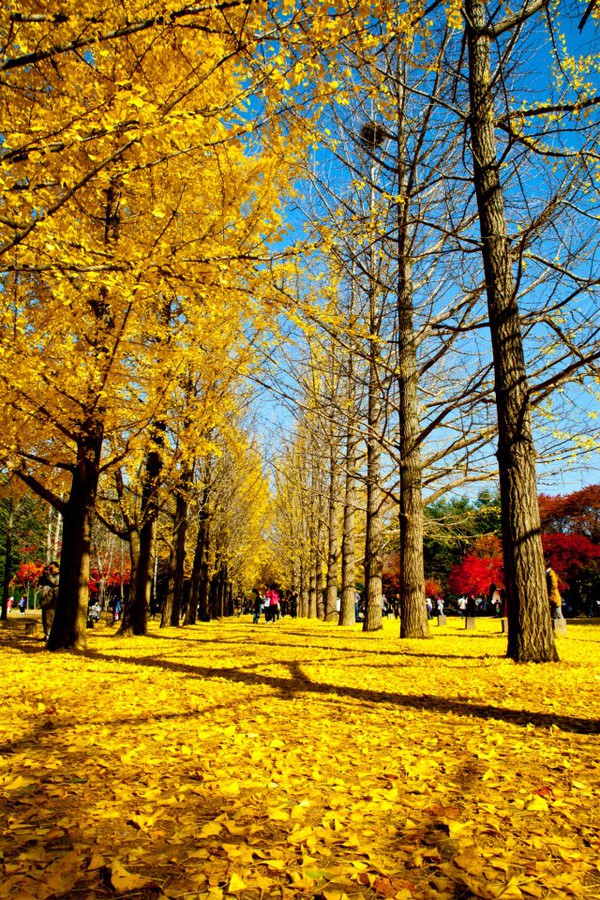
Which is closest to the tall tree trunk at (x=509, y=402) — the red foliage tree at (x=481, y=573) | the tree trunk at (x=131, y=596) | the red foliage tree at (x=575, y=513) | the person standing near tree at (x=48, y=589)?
the person standing near tree at (x=48, y=589)

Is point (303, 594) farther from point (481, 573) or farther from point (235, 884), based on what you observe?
point (235, 884)

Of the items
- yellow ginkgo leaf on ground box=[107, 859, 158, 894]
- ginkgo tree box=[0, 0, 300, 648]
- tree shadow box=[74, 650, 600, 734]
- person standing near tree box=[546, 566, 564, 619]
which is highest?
ginkgo tree box=[0, 0, 300, 648]

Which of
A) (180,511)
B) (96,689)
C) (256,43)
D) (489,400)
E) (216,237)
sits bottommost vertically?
(96,689)

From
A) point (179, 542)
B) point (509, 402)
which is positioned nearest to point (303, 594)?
point (179, 542)

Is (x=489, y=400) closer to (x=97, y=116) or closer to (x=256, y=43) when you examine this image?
(x=256, y=43)

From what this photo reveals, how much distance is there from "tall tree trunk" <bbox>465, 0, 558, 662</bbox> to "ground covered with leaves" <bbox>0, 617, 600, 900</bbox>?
1.00 metres

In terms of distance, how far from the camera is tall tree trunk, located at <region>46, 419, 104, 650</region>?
26.1 feet

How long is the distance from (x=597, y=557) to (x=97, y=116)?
125ft

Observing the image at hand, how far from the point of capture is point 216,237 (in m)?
5.24

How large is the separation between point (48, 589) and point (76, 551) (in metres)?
2.21

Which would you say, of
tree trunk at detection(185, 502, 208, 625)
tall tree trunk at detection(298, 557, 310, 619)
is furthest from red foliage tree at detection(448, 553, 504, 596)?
tree trunk at detection(185, 502, 208, 625)

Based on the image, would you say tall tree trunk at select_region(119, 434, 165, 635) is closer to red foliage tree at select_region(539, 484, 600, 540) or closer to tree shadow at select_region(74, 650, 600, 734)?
tree shadow at select_region(74, 650, 600, 734)

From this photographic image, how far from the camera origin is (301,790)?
2416 millimetres

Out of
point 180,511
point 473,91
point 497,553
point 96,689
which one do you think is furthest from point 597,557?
point 96,689
